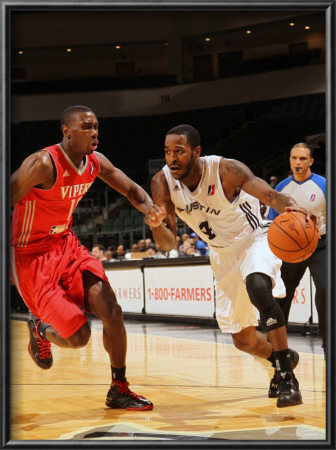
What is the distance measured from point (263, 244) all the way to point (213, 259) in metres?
0.38

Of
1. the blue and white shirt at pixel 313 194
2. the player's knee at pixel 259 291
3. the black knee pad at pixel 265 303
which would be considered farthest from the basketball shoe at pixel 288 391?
the blue and white shirt at pixel 313 194

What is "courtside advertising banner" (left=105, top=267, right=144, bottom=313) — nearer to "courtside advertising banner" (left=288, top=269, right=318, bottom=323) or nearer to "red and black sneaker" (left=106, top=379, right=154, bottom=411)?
"courtside advertising banner" (left=288, top=269, right=318, bottom=323)

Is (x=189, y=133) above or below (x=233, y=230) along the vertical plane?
above

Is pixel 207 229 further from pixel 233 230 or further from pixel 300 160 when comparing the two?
pixel 300 160

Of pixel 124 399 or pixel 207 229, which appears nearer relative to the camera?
pixel 124 399

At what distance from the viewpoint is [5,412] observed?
305 centimetres

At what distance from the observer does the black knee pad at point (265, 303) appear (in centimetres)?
408

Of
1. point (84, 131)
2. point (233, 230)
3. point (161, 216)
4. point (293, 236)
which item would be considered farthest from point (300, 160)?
point (84, 131)

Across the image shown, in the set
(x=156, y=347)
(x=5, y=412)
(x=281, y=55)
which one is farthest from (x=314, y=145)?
(x=5, y=412)

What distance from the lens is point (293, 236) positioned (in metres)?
3.75

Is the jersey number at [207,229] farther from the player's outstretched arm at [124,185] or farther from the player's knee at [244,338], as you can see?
the player's knee at [244,338]

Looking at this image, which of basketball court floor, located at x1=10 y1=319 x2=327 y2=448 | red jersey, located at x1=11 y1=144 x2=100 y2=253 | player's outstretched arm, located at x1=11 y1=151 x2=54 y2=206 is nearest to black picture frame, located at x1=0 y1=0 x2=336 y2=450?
basketball court floor, located at x1=10 y1=319 x2=327 y2=448

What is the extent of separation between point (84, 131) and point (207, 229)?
1083 mm

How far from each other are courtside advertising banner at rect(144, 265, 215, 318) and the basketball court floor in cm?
153
